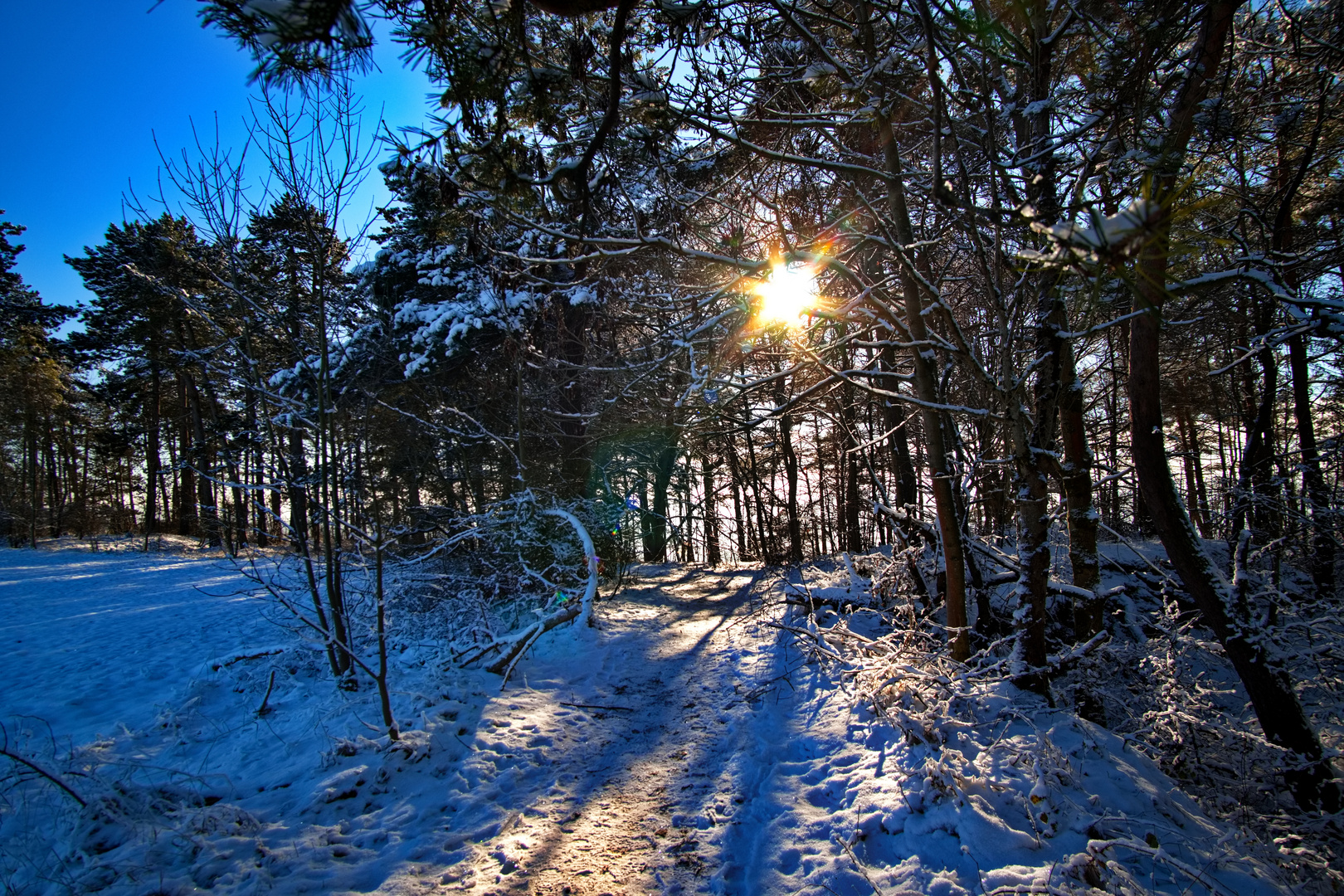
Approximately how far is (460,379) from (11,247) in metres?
21.5

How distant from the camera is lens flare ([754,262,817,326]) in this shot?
14.5 ft

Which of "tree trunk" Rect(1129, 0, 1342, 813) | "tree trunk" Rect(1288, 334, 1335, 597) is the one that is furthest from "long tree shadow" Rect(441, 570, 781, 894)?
Answer: "tree trunk" Rect(1288, 334, 1335, 597)

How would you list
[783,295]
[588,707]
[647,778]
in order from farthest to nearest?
[588,707] → [783,295] → [647,778]

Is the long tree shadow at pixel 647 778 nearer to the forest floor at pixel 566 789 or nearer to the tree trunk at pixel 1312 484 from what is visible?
the forest floor at pixel 566 789

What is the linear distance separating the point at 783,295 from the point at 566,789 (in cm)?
462

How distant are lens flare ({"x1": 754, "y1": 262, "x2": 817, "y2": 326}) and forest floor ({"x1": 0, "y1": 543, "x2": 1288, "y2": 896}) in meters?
3.58

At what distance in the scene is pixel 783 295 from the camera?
4.77 metres

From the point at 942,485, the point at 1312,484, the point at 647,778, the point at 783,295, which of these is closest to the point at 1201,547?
the point at 942,485

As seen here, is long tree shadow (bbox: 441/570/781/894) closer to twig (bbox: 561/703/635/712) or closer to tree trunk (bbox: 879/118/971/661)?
twig (bbox: 561/703/635/712)

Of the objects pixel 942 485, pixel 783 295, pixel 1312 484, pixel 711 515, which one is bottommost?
pixel 711 515

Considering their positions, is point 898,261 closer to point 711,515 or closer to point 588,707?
point 588,707


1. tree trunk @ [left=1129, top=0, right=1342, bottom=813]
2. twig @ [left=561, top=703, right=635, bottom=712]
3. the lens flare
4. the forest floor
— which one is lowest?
twig @ [left=561, top=703, right=635, bottom=712]

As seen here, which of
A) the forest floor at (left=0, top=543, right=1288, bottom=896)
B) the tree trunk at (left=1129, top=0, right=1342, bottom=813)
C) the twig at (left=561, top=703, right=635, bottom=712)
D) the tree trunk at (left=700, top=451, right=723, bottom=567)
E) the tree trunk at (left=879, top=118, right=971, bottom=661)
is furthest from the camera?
the tree trunk at (left=700, top=451, right=723, bottom=567)

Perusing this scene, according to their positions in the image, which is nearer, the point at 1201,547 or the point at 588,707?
the point at 1201,547
